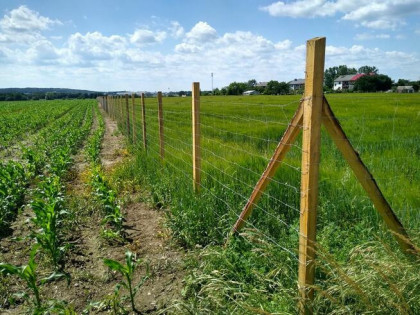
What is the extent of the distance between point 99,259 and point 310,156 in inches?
126

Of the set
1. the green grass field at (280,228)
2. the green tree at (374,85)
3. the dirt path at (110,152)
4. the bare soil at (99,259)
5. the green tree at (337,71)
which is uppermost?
the green tree at (337,71)

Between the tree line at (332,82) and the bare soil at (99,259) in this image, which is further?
the tree line at (332,82)

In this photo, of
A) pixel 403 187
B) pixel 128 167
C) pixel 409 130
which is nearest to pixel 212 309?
pixel 403 187

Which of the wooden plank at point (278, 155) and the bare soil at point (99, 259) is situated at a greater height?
the wooden plank at point (278, 155)

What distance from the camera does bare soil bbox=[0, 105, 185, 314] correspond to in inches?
131

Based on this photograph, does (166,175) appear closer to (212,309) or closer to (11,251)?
(11,251)

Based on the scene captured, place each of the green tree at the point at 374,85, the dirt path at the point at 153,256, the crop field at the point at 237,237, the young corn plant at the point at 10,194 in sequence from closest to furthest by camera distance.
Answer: the crop field at the point at 237,237 → the dirt path at the point at 153,256 → the young corn plant at the point at 10,194 → the green tree at the point at 374,85

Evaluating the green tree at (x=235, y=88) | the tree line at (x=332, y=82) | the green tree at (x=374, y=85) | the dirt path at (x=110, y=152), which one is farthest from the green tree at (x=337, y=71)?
the dirt path at (x=110, y=152)

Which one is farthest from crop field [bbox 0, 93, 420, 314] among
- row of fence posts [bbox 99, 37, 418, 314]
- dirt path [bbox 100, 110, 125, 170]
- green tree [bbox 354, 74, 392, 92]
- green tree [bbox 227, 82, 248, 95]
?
green tree [bbox 227, 82, 248, 95]

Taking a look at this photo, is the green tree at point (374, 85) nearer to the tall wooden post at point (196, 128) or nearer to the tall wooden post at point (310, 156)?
the tall wooden post at point (196, 128)

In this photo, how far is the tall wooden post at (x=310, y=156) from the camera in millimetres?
2137

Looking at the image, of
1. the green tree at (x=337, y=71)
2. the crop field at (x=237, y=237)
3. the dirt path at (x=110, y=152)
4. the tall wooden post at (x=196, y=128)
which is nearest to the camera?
the crop field at (x=237, y=237)

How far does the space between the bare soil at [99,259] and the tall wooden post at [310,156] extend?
55.2 inches

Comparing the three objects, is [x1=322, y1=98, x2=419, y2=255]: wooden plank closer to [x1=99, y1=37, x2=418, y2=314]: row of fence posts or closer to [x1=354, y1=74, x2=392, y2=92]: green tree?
[x1=99, y1=37, x2=418, y2=314]: row of fence posts
